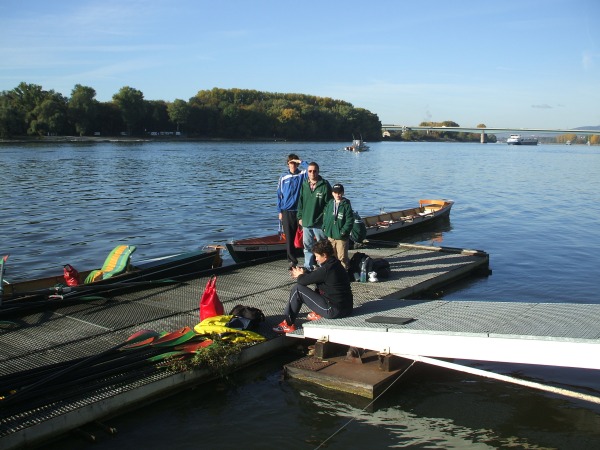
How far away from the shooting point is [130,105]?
12244 cm

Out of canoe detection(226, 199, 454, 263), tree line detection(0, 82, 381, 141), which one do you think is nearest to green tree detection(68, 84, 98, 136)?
tree line detection(0, 82, 381, 141)

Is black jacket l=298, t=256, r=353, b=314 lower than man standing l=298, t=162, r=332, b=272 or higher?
lower

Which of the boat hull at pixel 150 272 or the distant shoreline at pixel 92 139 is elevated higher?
the distant shoreline at pixel 92 139

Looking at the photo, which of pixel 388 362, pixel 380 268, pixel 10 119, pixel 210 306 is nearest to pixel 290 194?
pixel 380 268

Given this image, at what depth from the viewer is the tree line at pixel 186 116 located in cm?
10769

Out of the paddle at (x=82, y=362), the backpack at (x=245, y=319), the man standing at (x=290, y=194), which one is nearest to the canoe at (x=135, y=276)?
the man standing at (x=290, y=194)

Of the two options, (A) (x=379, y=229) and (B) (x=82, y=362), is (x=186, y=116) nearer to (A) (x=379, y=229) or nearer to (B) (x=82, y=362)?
(A) (x=379, y=229)

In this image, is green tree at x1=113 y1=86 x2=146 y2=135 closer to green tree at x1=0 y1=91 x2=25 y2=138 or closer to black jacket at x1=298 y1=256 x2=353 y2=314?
green tree at x1=0 y1=91 x2=25 y2=138

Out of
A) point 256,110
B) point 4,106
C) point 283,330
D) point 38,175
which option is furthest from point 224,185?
point 256,110

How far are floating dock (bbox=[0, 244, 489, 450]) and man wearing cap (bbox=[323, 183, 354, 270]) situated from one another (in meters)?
1.09

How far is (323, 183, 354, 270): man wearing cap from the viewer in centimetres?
1038

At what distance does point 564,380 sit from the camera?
863 cm

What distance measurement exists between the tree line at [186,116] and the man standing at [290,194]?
102 m

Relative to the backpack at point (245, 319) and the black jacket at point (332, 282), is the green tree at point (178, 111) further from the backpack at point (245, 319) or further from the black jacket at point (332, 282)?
the black jacket at point (332, 282)
